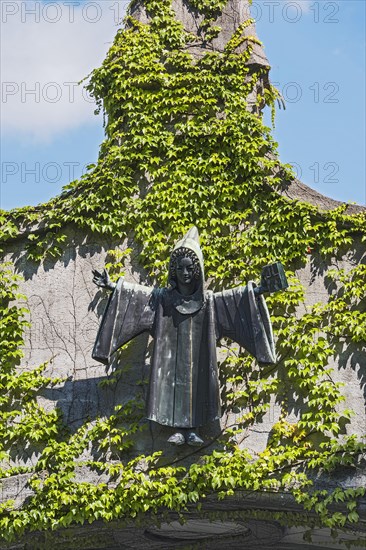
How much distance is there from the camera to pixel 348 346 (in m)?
11.2

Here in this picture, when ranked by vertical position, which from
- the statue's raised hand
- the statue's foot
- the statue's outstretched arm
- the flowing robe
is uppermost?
the statue's raised hand

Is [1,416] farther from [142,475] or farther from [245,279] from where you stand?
[245,279]

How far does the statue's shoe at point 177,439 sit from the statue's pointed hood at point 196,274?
47.7 inches

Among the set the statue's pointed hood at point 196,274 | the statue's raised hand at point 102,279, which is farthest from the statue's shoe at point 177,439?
the statue's raised hand at point 102,279

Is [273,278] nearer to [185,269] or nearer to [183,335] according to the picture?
[185,269]

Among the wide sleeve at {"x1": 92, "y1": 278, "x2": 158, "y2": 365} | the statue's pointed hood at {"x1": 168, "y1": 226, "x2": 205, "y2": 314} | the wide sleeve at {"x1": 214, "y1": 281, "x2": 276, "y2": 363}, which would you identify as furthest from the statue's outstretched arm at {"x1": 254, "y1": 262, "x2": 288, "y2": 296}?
the wide sleeve at {"x1": 92, "y1": 278, "x2": 158, "y2": 365}

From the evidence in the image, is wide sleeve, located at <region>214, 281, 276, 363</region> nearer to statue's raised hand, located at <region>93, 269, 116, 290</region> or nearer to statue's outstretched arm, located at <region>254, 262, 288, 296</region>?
statue's outstretched arm, located at <region>254, 262, 288, 296</region>

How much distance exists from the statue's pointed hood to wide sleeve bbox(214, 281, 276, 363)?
7.4 inches

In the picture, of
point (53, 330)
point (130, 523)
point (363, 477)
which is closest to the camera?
point (363, 477)

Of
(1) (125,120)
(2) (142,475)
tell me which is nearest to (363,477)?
(2) (142,475)

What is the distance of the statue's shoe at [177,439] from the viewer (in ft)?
35.2

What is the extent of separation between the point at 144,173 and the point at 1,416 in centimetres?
303

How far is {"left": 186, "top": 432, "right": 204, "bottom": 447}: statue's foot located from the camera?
424 inches

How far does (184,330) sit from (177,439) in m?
1.08
